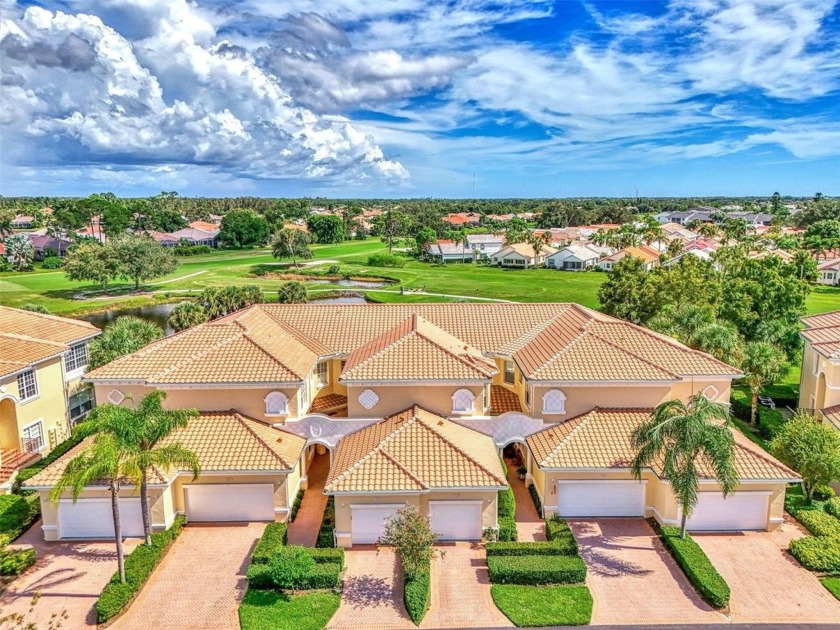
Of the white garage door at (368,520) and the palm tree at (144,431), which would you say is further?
the white garage door at (368,520)

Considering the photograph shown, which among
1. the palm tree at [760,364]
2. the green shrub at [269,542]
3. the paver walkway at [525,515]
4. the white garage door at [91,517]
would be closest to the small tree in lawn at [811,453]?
the palm tree at [760,364]

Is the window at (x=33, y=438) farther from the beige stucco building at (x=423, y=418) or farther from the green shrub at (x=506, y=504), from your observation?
the green shrub at (x=506, y=504)

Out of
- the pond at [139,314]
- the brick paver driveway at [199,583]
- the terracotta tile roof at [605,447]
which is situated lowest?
the brick paver driveway at [199,583]

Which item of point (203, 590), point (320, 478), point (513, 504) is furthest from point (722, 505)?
point (203, 590)

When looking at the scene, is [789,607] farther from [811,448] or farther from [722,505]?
[811,448]

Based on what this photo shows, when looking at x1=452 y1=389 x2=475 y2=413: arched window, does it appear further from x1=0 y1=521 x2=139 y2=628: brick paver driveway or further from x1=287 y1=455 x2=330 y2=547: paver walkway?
x1=0 y1=521 x2=139 y2=628: brick paver driveway

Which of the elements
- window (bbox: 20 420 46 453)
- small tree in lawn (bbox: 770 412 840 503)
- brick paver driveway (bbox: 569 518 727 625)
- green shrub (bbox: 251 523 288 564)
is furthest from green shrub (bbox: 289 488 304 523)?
small tree in lawn (bbox: 770 412 840 503)
